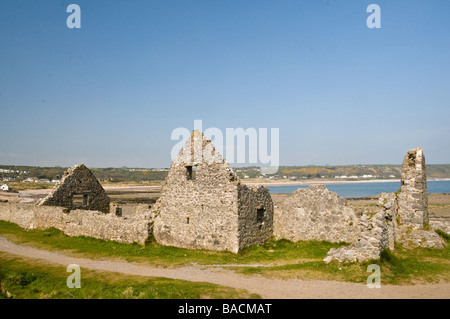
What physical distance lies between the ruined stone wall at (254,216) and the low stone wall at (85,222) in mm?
5444

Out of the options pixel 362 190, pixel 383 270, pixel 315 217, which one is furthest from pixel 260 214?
pixel 362 190

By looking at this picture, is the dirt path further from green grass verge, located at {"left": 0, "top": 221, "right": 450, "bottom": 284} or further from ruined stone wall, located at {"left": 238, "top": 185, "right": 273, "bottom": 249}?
ruined stone wall, located at {"left": 238, "top": 185, "right": 273, "bottom": 249}

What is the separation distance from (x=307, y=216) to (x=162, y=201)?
25.2 feet

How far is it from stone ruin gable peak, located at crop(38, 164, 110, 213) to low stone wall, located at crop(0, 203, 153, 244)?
4.97 ft

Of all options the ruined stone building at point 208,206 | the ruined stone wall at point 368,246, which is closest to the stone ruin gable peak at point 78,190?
the ruined stone building at point 208,206

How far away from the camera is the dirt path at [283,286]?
30.0ft

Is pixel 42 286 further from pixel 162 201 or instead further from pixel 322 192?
pixel 322 192

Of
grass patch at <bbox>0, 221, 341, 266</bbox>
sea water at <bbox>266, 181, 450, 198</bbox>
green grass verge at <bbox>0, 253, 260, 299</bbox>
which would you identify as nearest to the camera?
green grass verge at <bbox>0, 253, 260, 299</bbox>

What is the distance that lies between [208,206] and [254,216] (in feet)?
7.61

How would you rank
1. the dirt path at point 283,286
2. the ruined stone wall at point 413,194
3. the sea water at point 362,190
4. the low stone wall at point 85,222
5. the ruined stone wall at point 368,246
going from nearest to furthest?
the dirt path at point 283,286
the ruined stone wall at point 368,246
the ruined stone wall at point 413,194
the low stone wall at point 85,222
the sea water at point 362,190

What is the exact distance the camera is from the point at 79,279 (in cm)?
1193

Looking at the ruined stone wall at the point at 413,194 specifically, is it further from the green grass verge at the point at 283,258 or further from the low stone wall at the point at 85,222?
the low stone wall at the point at 85,222

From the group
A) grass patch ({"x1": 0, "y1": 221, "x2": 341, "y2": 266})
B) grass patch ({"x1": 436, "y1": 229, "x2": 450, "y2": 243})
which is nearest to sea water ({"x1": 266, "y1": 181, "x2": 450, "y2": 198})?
grass patch ({"x1": 436, "y1": 229, "x2": 450, "y2": 243})

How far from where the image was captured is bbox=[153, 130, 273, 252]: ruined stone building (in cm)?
1527
